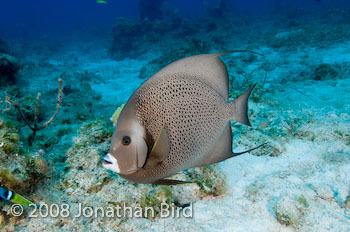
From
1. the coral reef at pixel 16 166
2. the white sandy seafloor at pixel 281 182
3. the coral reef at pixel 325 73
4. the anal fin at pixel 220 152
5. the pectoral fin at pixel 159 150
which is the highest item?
the pectoral fin at pixel 159 150

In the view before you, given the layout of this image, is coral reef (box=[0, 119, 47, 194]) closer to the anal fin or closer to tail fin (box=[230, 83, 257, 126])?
the anal fin

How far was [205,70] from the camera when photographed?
1.43 metres

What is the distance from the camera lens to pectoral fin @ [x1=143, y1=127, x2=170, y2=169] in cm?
108

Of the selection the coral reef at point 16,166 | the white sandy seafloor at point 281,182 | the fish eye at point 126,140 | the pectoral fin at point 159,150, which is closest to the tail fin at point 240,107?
the pectoral fin at point 159,150

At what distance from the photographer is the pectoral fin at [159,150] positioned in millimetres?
1078

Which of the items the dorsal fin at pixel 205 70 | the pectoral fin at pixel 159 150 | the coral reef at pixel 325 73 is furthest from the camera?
the coral reef at pixel 325 73

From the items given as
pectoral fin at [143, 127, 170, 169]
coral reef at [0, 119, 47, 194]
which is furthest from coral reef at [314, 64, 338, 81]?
coral reef at [0, 119, 47, 194]

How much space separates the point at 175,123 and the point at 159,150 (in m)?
0.19

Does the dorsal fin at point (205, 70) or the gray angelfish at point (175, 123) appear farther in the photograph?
the dorsal fin at point (205, 70)

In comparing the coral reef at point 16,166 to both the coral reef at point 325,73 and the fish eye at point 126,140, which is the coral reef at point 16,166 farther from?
the coral reef at point 325,73

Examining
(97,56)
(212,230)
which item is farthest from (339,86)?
(97,56)

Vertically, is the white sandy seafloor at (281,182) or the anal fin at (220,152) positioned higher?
the anal fin at (220,152)

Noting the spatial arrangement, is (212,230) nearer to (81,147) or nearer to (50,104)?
(81,147)

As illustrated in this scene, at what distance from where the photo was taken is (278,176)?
2.52m
